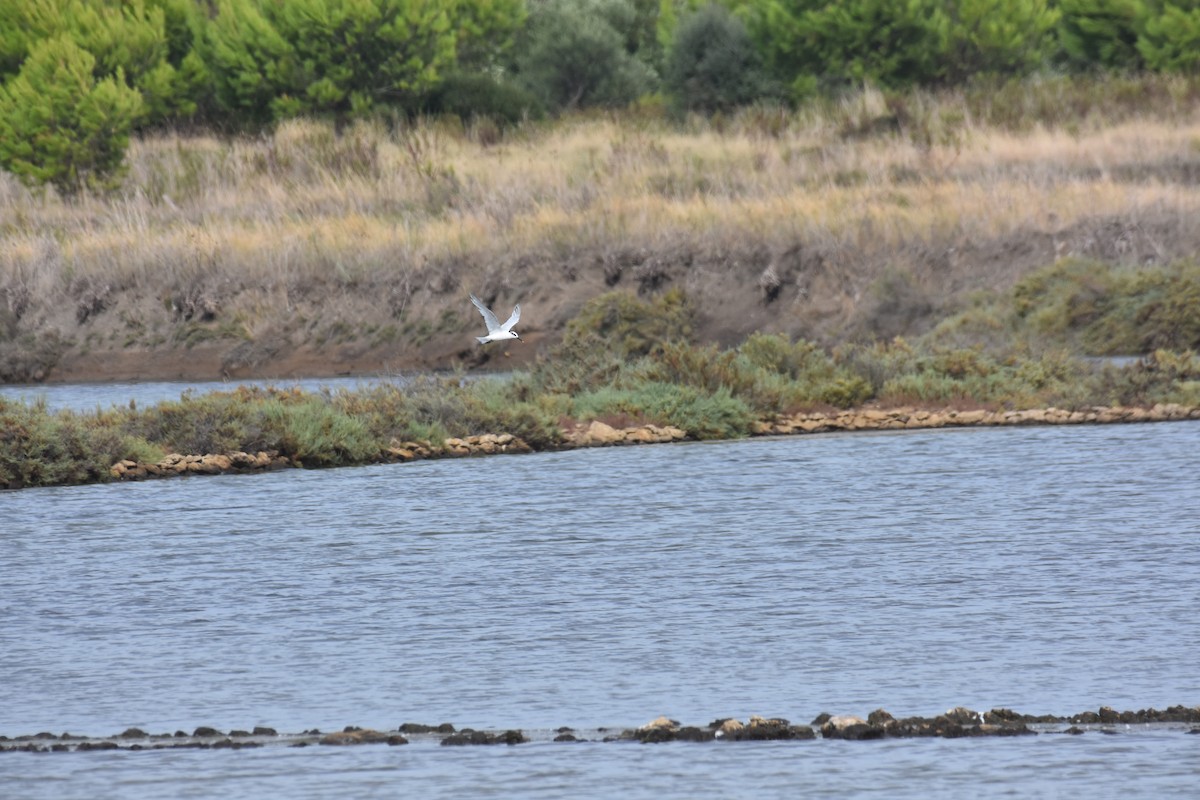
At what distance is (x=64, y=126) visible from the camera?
4456 cm

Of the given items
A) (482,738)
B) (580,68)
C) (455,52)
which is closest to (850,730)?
(482,738)

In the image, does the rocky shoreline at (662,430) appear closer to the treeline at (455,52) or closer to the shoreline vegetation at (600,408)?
the shoreline vegetation at (600,408)

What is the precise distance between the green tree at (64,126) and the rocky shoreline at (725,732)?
35586 millimetres

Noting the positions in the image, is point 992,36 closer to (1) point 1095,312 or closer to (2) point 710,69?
(2) point 710,69

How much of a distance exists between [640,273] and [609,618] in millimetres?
20988

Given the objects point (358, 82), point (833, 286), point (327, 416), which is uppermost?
point (358, 82)

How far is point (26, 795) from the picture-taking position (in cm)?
884

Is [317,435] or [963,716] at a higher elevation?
[317,435]

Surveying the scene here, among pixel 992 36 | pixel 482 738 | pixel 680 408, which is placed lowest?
pixel 482 738

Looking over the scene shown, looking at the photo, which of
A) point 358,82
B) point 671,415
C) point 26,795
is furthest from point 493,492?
point 358,82

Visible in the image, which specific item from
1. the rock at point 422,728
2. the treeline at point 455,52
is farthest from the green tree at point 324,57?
the rock at point 422,728

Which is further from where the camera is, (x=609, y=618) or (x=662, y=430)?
(x=662, y=430)

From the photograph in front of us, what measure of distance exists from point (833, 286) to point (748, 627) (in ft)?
67.4

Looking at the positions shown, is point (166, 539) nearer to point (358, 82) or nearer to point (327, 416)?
point (327, 416)
